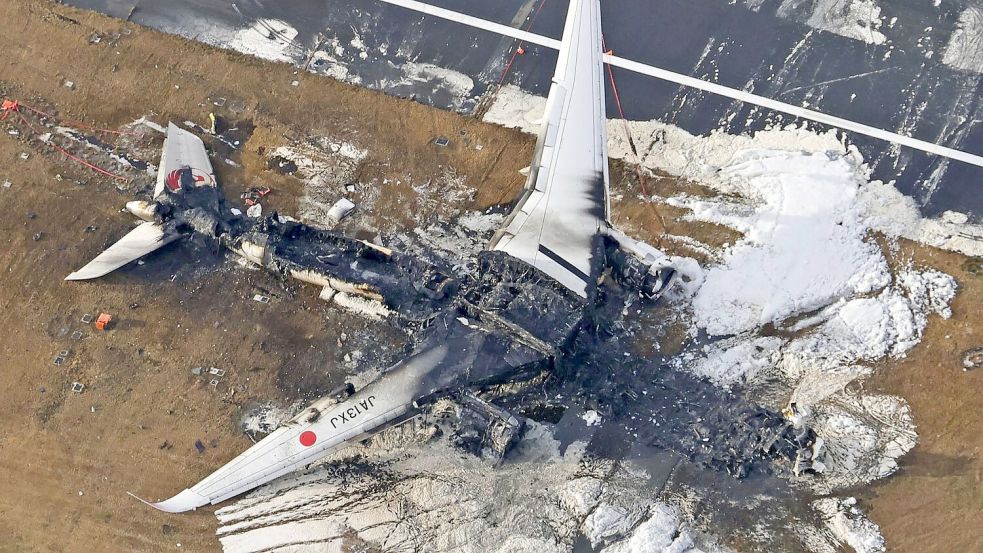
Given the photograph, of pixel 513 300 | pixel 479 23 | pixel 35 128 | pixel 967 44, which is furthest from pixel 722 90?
pixel 35 128

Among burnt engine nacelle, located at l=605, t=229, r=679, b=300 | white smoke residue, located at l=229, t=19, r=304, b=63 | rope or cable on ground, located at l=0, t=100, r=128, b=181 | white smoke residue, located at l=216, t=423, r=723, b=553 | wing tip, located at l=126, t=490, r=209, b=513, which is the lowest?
wing tip, located at l=126, t=490, r=209, b=513

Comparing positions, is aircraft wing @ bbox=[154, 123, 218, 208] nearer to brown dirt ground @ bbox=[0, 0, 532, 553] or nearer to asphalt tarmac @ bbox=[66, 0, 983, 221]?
brown dirt ground @ bbox=[0, 0, 532, 553]

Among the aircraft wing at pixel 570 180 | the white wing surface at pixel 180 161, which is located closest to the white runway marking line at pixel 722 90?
the aircraft wing at pixel 570 180

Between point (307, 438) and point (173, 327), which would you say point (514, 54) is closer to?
point (173, 327)

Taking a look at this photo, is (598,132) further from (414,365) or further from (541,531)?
(541,531)

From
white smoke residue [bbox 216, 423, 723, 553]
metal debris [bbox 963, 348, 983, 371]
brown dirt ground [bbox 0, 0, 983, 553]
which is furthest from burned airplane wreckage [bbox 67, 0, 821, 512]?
metal debris [bbox 963, 348, 983, 371]

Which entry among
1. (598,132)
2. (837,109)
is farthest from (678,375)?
(837,109)
